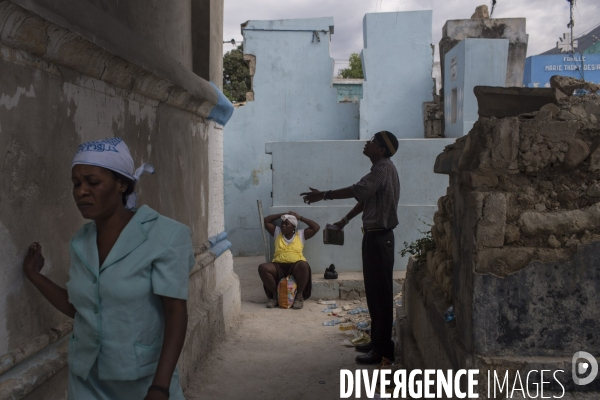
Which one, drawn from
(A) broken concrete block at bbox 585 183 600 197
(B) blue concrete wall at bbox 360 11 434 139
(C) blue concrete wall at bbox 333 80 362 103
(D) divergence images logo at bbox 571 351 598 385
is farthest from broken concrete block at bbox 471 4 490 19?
(D) divergence images logo at bbox 571 351 598 385

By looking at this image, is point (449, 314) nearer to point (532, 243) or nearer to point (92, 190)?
point (532, 243)

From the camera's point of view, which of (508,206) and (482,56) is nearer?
(508,206)

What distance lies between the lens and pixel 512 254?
269 cm

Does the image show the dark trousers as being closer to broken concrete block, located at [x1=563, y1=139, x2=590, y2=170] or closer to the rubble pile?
the rubble pile

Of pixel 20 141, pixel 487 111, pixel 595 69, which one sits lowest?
pixel 20 141

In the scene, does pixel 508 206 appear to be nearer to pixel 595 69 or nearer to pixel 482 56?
pixel 482 56

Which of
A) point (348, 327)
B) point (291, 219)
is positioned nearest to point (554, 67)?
point (291, 219)

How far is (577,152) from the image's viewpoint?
2.74 metres

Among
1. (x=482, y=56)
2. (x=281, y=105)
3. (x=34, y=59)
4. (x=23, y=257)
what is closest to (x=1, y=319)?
(x=23, y=257)

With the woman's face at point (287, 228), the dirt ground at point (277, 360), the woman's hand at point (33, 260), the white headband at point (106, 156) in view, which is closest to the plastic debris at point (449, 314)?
the dirt ground at point (277, 360)

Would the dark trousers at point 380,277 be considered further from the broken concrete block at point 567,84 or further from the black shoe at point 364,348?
the broken concrete block at point 567,84

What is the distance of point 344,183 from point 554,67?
16.8 m

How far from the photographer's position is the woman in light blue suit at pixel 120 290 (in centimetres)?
197

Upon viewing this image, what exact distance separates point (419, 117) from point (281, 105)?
3214mm
